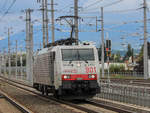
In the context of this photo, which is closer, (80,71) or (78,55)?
(80,71)

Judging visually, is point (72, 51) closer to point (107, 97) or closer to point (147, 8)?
point (107, 97)

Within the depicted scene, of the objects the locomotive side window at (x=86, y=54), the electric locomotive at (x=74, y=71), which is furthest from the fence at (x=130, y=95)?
the locomotive side window at (x=86, y=54)

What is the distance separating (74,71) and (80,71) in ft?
1.08

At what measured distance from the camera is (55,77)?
18500 millimetres

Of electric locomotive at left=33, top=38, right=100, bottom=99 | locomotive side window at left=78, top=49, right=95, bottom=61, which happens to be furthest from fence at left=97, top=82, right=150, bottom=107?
locomotive side window at left=78, top=49, right=95, bottom=61

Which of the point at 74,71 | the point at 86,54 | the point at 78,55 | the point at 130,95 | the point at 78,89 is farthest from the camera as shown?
the point at 86,54

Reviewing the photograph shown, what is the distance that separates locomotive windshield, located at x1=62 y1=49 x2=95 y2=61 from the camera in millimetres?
18547

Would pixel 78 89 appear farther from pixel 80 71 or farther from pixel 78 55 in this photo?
pixel 78 55

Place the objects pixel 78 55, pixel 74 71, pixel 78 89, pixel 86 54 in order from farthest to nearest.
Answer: pixel 86 54
pixel 78 55
pixel 74 71
pixel 78 89

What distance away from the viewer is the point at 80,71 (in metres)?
18.2

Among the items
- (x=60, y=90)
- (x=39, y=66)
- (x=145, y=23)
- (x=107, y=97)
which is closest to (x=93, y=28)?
(x=145, y=23)

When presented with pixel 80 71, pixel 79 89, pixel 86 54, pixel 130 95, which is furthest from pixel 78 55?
pixel 130 95

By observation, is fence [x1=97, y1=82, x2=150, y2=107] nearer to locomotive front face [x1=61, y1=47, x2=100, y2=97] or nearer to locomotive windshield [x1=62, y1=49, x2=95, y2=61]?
locomotive front face [x1=61, y1=47, x2=100, y2=97]

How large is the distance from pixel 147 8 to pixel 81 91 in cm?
3088
